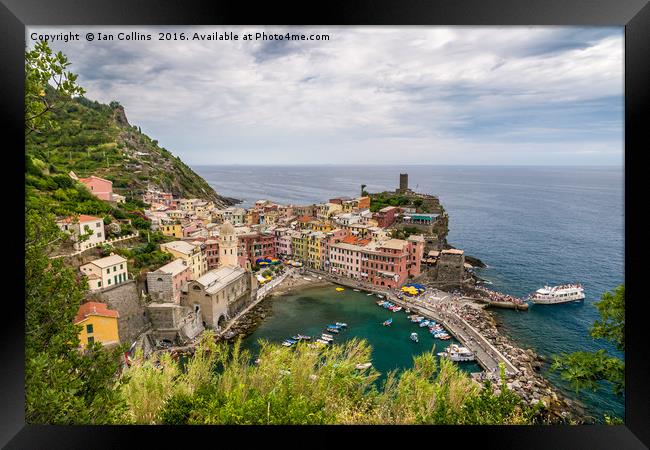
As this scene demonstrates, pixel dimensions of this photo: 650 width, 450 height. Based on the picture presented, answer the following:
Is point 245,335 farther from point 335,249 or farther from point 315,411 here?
point 315,411

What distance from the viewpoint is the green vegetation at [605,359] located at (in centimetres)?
220

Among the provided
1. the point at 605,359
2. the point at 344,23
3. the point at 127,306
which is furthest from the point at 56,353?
the point at 127,306

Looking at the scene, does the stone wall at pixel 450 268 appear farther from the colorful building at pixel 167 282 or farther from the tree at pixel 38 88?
the tree at pixel 38 88

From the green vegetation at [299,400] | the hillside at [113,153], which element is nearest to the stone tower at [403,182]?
the hillside at [113,153]

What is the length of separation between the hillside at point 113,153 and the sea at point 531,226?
869 mm

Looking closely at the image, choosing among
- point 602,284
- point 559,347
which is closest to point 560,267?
point 602,284

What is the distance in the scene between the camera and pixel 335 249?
8.27 m

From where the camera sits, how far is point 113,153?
20.6 feet

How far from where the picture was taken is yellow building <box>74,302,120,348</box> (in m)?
4.35

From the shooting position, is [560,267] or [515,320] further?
[515,320]

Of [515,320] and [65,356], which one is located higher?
[65,356]

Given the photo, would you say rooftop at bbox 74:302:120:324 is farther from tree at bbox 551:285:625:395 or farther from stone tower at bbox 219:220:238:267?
tree at bbox 551:285:625:395

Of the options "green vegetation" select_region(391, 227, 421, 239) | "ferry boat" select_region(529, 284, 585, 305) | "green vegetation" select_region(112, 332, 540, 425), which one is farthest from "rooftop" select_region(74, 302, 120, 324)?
"ferry boat" select_region(529, 284, 585, 305)

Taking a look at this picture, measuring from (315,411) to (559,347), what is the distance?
513 centimetres
